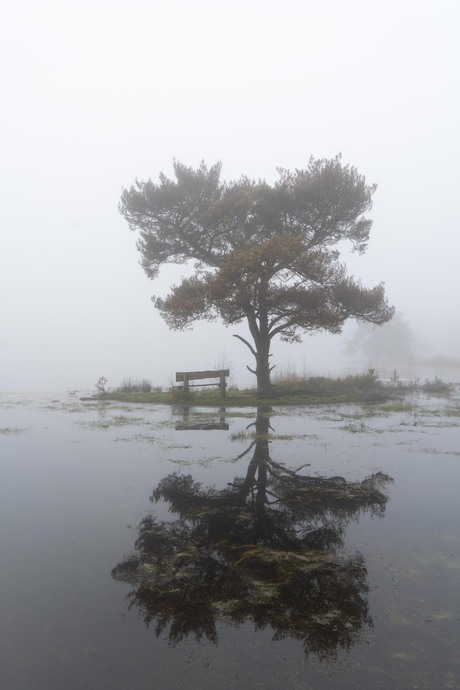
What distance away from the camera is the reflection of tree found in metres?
4.02

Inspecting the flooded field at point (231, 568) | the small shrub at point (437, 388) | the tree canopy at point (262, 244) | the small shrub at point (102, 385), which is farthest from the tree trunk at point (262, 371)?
the flooded field at point (231, 568)

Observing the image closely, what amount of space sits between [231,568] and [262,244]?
15810 millimetres

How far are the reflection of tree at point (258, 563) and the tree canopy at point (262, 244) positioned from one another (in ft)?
42.8

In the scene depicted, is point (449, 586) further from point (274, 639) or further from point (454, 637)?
point (274, 639)

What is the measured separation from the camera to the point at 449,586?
4559 mm

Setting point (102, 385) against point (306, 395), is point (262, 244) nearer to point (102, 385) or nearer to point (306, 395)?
point (306, 395)

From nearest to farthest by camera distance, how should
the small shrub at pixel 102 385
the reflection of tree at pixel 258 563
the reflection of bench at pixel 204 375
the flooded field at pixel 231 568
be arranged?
the flooded field at pixel 231 568, the reflection of tree at pixel 258 563, the reflection of bench at pixel 204 375, the small shrub at pixel 102 385

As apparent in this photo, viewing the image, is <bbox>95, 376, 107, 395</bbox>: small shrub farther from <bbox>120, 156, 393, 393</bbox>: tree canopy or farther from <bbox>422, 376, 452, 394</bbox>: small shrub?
<bbox>422, 376, 452, 394</bbox>: small shrub

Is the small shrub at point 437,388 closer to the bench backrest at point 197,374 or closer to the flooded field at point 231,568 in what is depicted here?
the bench backrest at point 197,374

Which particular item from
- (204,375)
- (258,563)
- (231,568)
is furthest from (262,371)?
(231,568)

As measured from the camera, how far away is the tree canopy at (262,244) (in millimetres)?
20000

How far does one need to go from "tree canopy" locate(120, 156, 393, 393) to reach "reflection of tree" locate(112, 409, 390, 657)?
13.0 metres

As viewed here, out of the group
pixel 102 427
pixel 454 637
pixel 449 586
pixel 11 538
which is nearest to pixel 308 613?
pixel 454 637

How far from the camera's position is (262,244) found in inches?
761
